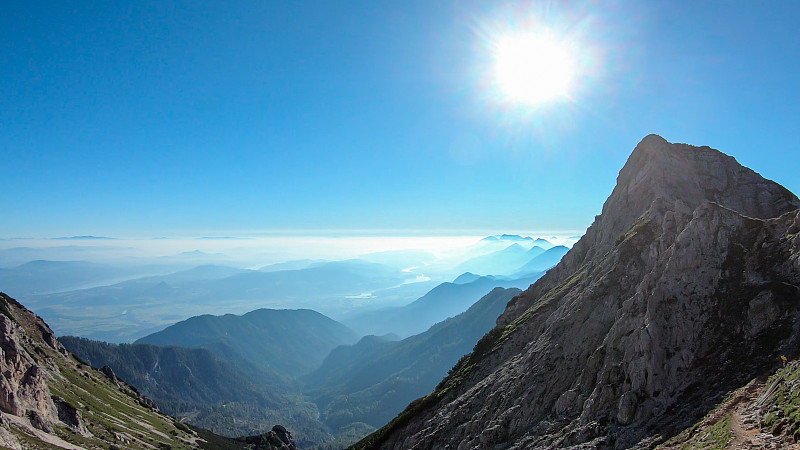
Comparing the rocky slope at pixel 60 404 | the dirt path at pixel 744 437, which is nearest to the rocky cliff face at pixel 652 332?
the dirt path at pixel 744 437

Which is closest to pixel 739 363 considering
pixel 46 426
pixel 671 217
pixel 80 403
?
pixel 671 217

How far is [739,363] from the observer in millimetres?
32719

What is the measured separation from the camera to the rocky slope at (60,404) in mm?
69500

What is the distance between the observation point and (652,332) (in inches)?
1548

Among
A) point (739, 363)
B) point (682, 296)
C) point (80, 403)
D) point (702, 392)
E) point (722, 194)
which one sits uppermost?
point (722, 194)

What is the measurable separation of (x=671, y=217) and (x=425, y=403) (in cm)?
5434

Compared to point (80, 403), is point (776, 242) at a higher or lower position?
higher

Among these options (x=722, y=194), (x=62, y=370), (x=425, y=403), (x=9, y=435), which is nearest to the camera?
(x=9, y=435)

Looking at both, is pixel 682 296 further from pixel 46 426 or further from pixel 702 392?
pixel 46 426

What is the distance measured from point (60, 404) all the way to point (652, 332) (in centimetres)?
12195

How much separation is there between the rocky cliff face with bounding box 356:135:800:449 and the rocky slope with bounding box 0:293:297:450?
6765 cm

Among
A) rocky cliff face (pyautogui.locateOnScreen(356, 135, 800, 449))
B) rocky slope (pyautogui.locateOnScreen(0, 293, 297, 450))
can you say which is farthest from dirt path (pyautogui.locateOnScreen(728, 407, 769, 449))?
rocky slope (pyautogui.locateOnScreen(0, 293, 297, 450))

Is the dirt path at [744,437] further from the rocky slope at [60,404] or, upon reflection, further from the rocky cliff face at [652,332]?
the rocky slope at [60,404]

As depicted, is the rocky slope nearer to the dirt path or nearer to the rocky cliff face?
the rocky cliff face
